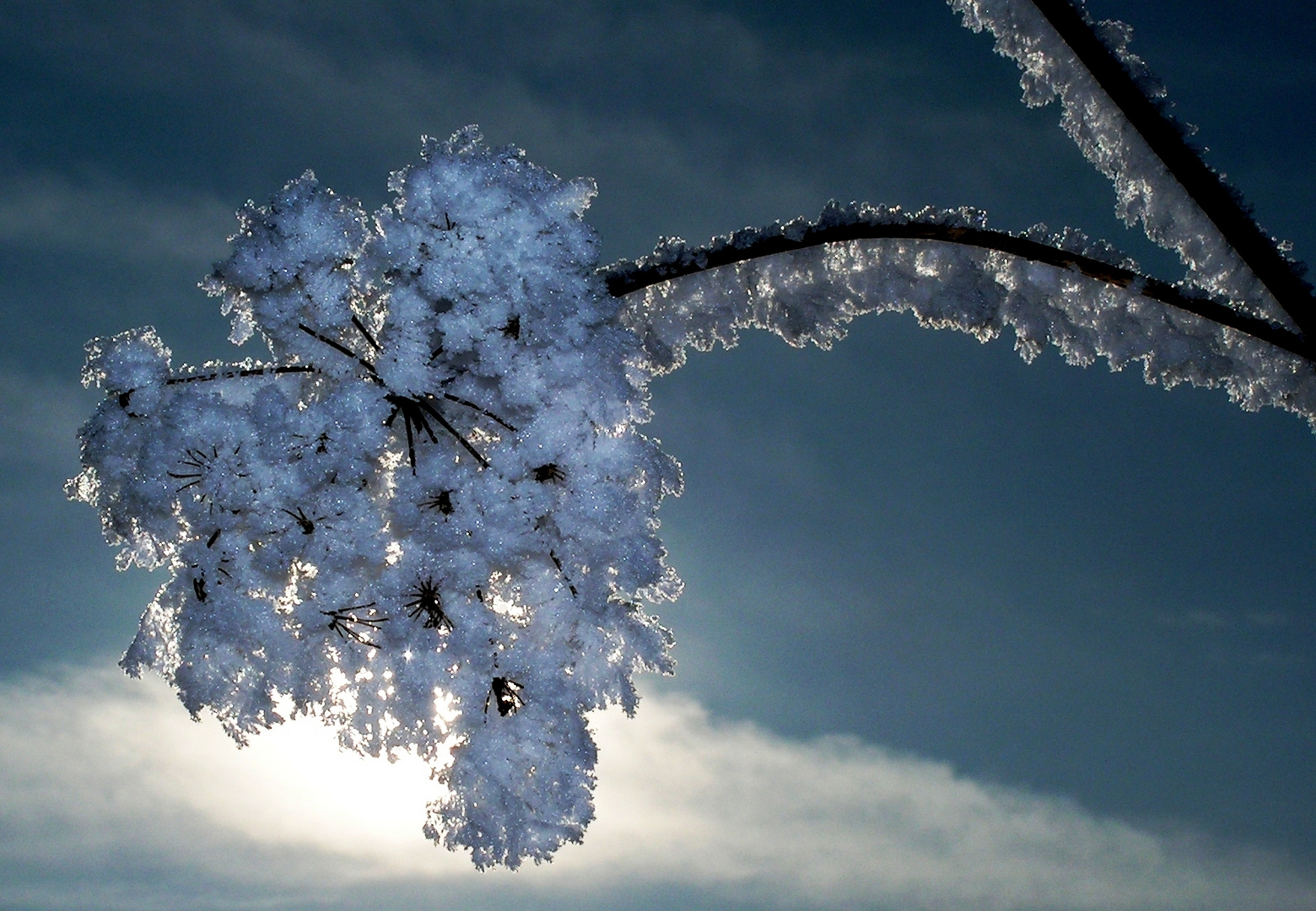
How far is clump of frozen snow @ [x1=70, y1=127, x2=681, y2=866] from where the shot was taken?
146 inches

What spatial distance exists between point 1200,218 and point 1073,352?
1.26m

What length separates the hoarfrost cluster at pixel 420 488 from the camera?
12.1 feet

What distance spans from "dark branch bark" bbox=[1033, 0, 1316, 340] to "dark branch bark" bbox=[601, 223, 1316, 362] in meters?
0.44

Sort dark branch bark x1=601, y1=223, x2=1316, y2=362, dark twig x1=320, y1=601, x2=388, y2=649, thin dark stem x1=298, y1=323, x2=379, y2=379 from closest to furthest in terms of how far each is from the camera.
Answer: dark twig x1=320, y1=601, x2=388, y2=649 < thin dark stem x1=298, y1=323, x2=379, y2=379 < dark branch bark x1=601, y1=223, x2=1316, y2=362

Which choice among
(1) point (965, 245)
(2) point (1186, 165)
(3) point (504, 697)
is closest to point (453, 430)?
(3) point (504, 697)

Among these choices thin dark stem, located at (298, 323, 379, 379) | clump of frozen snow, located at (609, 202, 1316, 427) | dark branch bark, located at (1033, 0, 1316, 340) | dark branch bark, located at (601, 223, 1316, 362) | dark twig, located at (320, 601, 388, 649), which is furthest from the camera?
dark branch bark, located at (1033, 0, 1316, 340)

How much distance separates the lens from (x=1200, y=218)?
5574 millimetres

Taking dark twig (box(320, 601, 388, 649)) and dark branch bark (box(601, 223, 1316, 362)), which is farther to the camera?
dark branch bark (box(601, 223, 1316, 362))

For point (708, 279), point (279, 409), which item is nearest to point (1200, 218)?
point (708, 279)

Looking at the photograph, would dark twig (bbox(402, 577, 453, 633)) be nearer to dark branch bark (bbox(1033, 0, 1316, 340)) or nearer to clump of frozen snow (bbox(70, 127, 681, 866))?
clump of frozen snow (bbox(70, 127, 681, 866))

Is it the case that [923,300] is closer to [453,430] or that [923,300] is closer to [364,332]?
[453,430]

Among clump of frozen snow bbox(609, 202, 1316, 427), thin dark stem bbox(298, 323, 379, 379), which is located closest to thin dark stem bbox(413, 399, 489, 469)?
A: thin dark stem bbox(298, 323, 379, 379)

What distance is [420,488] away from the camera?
3.86 m

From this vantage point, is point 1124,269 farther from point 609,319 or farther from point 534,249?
point 534,249
